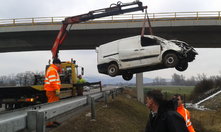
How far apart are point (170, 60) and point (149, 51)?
1.85 ft

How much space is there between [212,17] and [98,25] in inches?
372

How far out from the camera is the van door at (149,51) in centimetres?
545

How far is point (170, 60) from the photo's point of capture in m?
5.46

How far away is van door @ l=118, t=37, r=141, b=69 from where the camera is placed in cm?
548

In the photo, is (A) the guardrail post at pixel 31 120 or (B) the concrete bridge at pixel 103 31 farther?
(B) the concrete bridge at pixel 103 31

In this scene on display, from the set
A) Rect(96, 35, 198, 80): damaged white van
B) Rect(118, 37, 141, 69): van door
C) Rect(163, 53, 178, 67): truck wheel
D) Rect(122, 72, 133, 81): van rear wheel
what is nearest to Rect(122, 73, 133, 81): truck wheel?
Rect(122, 72, 133, 81): van rear wheel

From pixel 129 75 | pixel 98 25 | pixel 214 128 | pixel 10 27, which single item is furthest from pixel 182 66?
pixel 10 27

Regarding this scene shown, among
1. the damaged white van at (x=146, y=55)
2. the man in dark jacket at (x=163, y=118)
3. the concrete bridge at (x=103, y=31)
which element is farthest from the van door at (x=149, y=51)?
the concrete bridge at (x=103, y=31)

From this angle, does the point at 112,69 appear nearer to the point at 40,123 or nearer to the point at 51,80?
the point at 51,80

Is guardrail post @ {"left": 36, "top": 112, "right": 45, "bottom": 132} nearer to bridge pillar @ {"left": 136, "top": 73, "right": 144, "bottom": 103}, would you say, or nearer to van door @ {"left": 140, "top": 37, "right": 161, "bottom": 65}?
van door @ {"left": 140, "top": 37, "right": 161, "bottom": 65}

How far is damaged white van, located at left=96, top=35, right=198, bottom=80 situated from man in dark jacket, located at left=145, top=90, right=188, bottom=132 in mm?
2608

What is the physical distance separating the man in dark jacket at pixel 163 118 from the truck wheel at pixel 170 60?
8.80 ft

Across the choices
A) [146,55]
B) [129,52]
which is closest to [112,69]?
[129,52]

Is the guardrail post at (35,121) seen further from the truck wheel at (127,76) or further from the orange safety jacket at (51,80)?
the truck wheel at (127,76)
